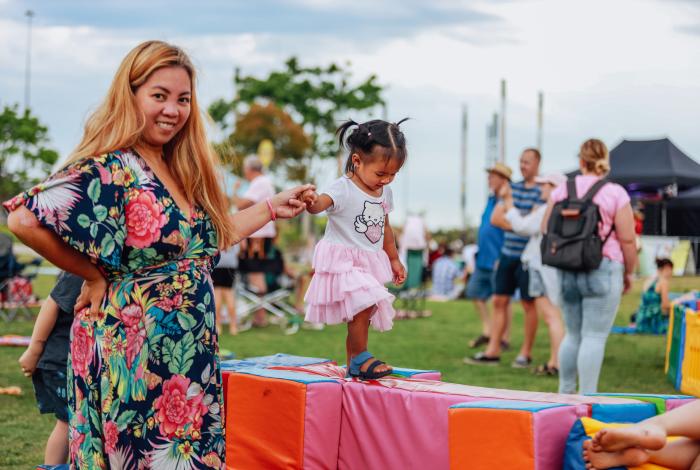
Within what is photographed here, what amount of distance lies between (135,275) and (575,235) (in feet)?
13.4

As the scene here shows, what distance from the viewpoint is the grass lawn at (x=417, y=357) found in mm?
6004

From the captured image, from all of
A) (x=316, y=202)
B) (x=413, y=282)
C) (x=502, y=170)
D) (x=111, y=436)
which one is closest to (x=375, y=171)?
(x=316, y=202)

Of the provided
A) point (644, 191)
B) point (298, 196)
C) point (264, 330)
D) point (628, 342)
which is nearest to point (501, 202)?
point (628, 342)

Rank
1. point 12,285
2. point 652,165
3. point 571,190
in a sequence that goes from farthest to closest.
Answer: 1. point 652,165
2. point 12,285
3. point 571,190

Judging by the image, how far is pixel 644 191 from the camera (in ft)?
74.7

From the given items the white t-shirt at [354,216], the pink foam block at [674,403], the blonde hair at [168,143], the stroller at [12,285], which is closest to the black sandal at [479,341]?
the stroller at [12,285]

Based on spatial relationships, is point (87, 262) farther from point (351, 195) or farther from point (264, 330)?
point (264, 330)

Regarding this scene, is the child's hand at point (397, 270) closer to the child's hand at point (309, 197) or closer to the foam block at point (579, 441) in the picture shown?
the child's hand at point (309, 197)

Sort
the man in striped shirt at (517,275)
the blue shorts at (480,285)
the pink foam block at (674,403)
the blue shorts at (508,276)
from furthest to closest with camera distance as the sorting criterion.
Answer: the blue shorts at (480,285) → the blue shorts at (508,276) → the man in striped shirt at (517,275) → the pink foam block at (674,403)

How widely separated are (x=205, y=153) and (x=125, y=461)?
3.43 feet

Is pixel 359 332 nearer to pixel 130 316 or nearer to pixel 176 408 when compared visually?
pixel 176 408

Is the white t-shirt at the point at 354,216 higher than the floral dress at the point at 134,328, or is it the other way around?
the white t-shirt at the point at 354,216

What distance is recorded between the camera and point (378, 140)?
15.2ft

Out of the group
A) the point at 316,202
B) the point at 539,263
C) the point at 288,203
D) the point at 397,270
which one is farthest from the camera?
the point at 539,263
